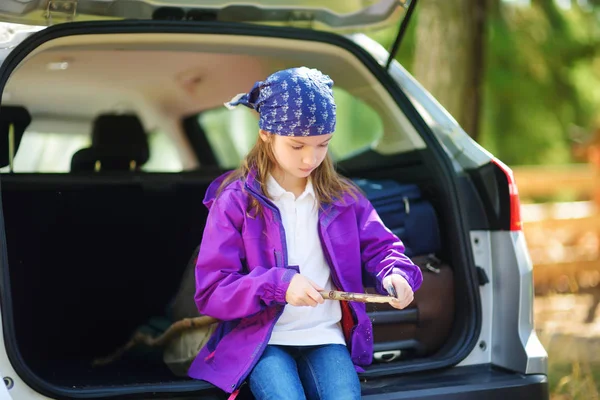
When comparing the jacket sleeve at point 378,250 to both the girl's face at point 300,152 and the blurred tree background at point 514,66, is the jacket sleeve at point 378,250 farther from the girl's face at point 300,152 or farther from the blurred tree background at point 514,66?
the blurred tree background at point 514,66

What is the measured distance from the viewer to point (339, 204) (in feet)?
8.75

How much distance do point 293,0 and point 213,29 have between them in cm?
32

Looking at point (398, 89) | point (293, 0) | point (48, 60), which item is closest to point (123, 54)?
point (48, 60)

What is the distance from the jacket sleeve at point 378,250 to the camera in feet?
8.45

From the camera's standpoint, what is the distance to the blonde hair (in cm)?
266

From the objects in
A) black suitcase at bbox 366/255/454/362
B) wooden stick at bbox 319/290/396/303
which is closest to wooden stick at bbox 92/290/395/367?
wooden stick at bbox 319/290/396/303

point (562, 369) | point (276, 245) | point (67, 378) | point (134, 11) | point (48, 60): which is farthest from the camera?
point (562, 369)

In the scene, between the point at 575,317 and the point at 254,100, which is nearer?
the point at 254,100

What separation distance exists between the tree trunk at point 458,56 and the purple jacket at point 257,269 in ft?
9.46

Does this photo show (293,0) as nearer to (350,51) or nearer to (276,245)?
(350,51)

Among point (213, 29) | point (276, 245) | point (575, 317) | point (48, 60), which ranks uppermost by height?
point (213, 29)

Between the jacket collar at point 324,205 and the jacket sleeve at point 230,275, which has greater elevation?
the jacket collar at point 324,205

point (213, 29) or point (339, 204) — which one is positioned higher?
point (213, 29)

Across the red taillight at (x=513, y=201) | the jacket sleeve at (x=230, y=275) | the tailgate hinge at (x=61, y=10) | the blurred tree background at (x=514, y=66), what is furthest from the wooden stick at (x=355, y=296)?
the blurred tree background at (x=514, y=66)
